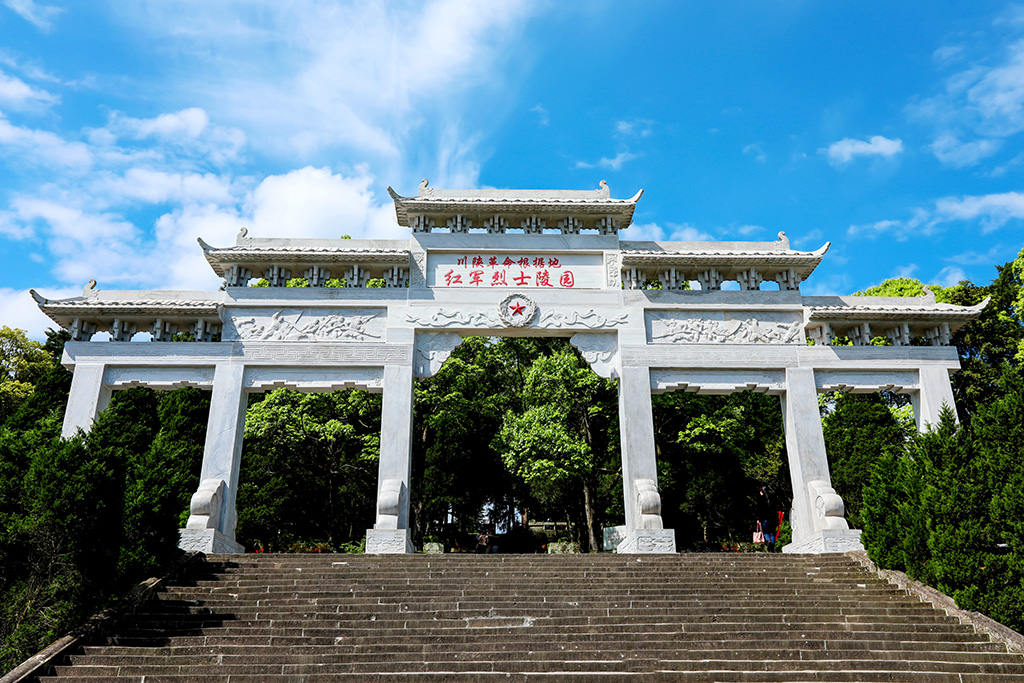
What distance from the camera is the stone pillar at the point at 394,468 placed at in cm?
1165

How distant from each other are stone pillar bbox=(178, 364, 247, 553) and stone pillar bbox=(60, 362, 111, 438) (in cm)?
188

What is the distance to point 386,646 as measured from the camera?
7395 mm

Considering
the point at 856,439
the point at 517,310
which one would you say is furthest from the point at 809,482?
the point at 517,310

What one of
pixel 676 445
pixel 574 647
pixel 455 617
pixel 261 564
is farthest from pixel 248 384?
pixel 676 445

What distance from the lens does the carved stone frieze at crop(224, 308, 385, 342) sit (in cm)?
1316

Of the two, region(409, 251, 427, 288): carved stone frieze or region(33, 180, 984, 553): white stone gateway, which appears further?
region(409, 251, 427, 288): carved stone frieze

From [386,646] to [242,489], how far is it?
1111 cm

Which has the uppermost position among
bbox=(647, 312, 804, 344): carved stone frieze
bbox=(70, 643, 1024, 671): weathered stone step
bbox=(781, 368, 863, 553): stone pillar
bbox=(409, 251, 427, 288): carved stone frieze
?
bbox=(409, 251, 427, 288): carved stone frieze

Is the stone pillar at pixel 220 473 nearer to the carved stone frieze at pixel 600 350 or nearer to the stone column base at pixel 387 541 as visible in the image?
the stone column base at pixel 387 541

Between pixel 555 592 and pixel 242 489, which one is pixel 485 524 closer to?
pixel 242 489

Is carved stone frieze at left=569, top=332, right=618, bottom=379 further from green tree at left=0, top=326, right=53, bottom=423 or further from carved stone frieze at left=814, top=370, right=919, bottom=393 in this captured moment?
green tree at left=0, top=326, right=53, bottom=423

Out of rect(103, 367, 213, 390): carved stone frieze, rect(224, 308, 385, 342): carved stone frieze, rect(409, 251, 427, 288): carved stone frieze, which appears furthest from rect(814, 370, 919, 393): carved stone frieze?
rect(103, 367, 213, 390): carved stone frieze

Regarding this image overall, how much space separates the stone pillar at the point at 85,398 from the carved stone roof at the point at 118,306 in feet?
3.13

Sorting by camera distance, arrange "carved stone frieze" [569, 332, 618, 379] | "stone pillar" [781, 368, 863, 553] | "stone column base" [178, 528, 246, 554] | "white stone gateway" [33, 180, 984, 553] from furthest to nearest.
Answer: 1. "carved stone frieze" [569, 332, 618, 379]
2. "white stone gateway" [33, 180, 984, 553]
3. "stone pillar" [781, 368, 863, 553]
4. "stone column base" [178, 528, 246, 554]
